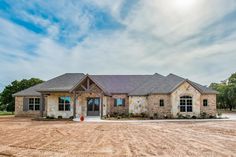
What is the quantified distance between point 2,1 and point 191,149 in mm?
13704

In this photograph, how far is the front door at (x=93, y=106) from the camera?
27.6 meters

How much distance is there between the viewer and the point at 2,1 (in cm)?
1459

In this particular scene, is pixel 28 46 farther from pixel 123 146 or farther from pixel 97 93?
pixel 123 146

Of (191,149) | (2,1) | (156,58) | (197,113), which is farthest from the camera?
(156,58)

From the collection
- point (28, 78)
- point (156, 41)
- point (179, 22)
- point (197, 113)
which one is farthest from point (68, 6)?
point (28, 78)

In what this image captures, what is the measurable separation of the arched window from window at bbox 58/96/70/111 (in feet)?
41.9

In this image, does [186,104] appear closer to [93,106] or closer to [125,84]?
[125,84]

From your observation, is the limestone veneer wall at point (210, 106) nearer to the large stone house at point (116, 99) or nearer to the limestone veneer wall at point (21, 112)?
the large stone house at point (116, 99)

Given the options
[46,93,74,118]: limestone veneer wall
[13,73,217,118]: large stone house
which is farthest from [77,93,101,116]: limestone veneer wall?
[46,93,74,118]: limestone veneer wall

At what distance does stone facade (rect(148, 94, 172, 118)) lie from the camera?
85.0 feet

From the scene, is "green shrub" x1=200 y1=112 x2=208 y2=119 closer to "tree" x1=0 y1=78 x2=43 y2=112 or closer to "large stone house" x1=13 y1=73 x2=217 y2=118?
"large stone house" x1=13 y1=73 x2=217 y2=118

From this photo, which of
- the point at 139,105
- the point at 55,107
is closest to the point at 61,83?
the point at 55,107

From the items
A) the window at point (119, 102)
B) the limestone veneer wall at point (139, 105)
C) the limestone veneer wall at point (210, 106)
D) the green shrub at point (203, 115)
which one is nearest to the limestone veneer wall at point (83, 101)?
the window at point (119, 102)

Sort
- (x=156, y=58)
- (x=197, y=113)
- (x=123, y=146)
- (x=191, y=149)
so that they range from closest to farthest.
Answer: (x=191, y=149) → (x=123, y=146) → (x=197, y=113) → (x=156, y=58)
